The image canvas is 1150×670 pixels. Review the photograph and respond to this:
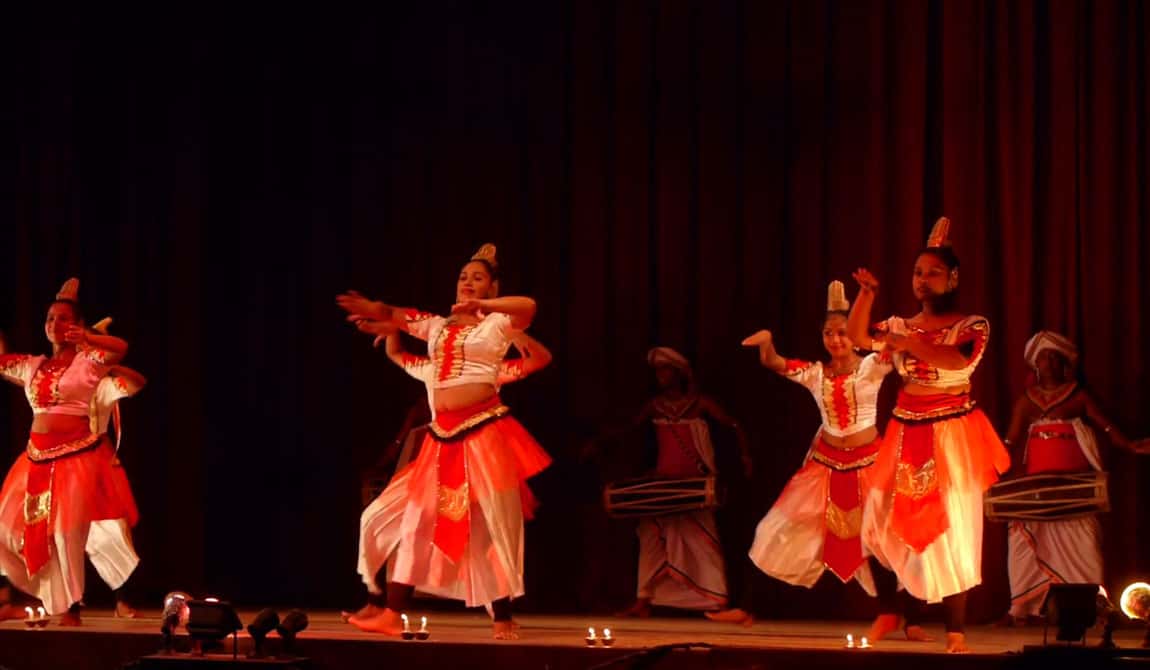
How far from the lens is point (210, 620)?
4.57 m

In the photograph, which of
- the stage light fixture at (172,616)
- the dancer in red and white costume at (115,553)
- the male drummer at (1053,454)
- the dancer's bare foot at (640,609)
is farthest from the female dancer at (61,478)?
the male drummer at (1053,454)

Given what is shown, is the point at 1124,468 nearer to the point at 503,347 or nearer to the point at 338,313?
the point at 503,347

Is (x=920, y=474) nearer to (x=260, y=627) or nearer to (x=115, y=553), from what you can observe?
(x=260, y=627)

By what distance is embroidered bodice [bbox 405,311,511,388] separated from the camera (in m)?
6.31

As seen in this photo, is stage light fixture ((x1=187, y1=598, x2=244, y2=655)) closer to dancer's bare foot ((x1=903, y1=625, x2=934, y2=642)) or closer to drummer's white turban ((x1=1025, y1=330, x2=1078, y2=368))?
dancer's bare foot ((x1=903, y1=625, x2=934, y2=642))

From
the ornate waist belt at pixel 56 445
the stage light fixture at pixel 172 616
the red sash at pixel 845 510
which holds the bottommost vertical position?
the stage light fixture at pixel 172 616

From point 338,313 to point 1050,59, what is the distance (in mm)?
3760

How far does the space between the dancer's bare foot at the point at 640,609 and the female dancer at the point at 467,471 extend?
1491 millimetres

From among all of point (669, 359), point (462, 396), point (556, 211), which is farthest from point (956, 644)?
point (556, 211)

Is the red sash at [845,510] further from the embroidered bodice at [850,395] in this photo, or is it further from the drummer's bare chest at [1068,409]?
the drummer's bare chest at [1068,409]

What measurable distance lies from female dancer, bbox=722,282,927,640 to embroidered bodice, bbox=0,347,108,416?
2759 millimetres

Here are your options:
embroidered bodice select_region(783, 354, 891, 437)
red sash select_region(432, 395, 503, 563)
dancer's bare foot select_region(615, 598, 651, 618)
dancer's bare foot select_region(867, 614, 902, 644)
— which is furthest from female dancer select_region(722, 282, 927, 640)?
red sash select_region(432, 395, 503, 563)

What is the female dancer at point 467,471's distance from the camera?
620 centimetres

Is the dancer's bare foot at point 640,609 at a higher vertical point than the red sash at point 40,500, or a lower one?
lower
